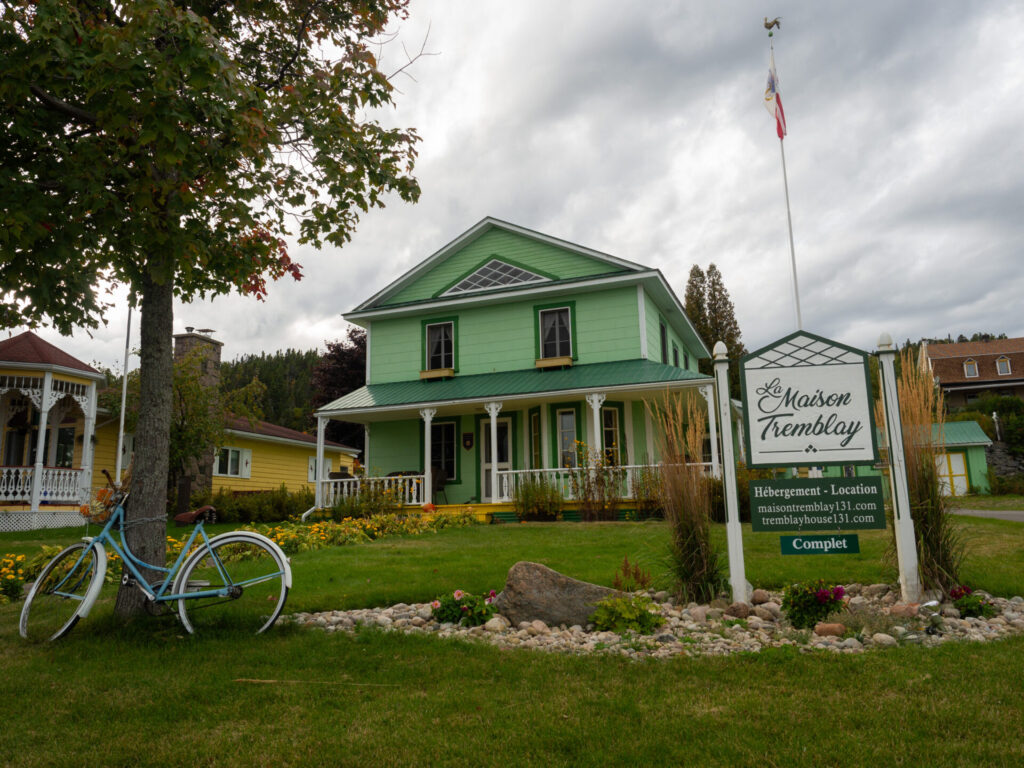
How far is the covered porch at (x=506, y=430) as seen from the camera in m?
14.6

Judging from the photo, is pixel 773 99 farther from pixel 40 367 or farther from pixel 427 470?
pixel 40 367

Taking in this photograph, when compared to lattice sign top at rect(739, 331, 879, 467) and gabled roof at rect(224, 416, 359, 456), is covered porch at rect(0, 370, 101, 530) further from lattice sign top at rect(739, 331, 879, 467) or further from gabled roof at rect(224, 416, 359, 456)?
lattice sign top at rect(739, 331, 879, 467)

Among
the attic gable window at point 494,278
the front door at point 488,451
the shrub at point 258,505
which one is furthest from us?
the attic gable window at point 494,278

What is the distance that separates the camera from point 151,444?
5219mm

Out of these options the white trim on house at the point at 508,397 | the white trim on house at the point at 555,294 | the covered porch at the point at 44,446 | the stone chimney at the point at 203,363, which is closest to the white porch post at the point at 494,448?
the white trim on house at the point at 508,397

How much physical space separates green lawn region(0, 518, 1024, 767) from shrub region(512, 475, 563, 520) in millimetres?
9157

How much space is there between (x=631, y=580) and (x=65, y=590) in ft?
14.8

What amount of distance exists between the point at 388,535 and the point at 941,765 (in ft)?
32.6

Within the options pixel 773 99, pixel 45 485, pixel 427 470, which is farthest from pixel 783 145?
pixel 45 485

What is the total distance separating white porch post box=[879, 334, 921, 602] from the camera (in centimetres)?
521

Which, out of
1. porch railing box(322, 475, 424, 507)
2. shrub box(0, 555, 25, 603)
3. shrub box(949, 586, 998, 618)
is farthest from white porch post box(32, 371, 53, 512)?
shrub box(949, 586, 998, 618)

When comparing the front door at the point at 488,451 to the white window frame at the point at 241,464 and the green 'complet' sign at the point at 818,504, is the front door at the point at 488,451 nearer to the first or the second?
the white window frame at the point at 241,464

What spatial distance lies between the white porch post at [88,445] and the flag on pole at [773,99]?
54.0 ft

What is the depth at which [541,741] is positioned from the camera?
113 inches
